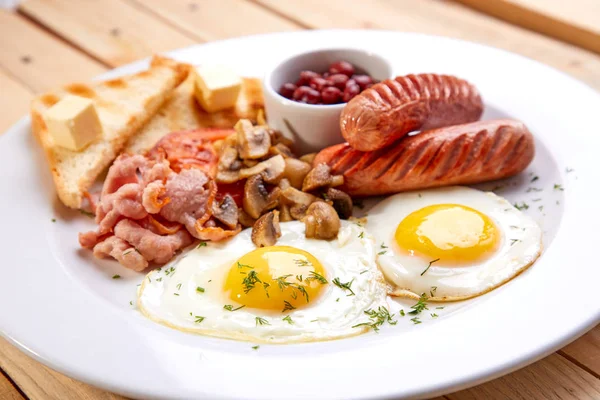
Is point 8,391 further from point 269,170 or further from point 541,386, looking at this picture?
point 541,386

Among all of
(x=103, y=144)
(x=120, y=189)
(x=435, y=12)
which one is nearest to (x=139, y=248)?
(x=120, y=189)

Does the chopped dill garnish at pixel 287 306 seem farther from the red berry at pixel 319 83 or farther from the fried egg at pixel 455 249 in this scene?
the red berry at pixel 319 83

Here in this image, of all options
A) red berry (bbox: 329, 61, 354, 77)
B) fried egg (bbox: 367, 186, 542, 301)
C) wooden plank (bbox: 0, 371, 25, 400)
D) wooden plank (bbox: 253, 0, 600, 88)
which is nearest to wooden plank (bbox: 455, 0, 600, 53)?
wooden plank (bbox: 253, 0, 600, 88)

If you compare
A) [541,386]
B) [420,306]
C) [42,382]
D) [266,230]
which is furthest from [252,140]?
[541,386]

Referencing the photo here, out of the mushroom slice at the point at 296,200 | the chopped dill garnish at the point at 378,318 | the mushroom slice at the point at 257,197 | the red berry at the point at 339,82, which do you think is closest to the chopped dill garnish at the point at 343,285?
the chopped dill garnish at the point at 378,318

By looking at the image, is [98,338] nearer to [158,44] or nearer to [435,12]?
[158,44]
